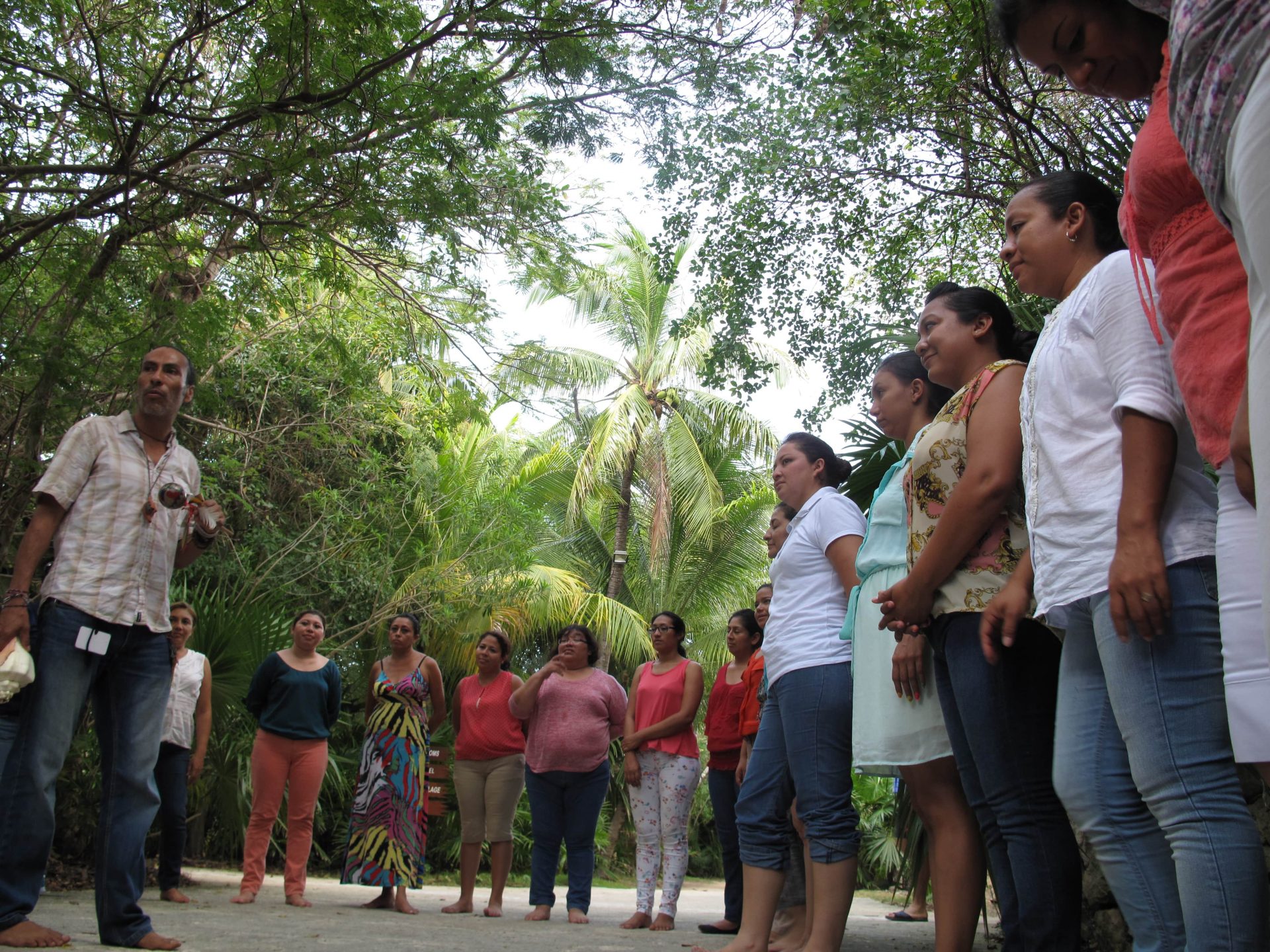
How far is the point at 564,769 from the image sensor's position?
22.6 feet

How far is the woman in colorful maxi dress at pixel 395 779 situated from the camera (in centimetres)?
673

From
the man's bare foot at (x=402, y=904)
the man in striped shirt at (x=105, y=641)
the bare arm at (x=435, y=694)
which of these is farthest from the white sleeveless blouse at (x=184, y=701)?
the man in striped shirt at (x=105, y=641)

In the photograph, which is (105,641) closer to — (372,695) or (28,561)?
(28,561)

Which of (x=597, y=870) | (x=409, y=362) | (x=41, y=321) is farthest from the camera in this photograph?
(x=597, y=870)

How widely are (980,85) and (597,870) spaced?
1324 centimetres

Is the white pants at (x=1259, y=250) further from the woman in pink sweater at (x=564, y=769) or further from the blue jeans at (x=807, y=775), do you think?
the woman in pink sweater at (x=564, y=769)

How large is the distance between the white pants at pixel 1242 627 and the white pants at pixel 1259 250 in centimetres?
57

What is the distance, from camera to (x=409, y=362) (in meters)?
8.21

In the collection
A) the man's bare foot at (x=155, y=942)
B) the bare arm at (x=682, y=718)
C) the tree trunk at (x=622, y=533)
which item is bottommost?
the man's bare foot at (x=155, y=942)

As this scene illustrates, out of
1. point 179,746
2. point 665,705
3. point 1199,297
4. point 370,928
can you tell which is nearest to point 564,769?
point 665,705

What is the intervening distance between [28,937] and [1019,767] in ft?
9.24

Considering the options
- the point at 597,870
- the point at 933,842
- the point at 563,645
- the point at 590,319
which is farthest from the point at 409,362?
the point at 590,319

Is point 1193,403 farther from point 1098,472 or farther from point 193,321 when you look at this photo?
point 193,321

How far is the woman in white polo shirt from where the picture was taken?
3535mm
